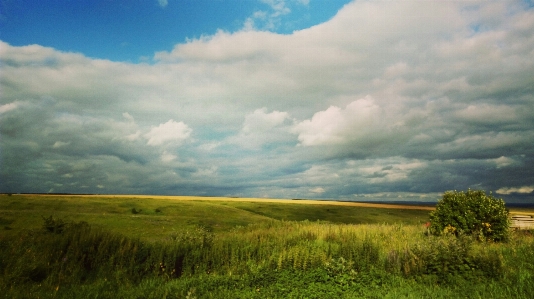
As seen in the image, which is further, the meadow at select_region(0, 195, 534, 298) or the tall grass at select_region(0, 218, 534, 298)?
the tall grass at select_region(0, 218, 534, 298)

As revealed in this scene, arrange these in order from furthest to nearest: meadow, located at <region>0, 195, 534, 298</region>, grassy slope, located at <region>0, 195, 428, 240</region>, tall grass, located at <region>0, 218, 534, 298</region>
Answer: grassy slope, located at <region>0, 195, 428, 240</region> → tall grass, located at <region>0, 218, 534, 298</region> → meadow, located at <region>0, 195, 534, 298</region>

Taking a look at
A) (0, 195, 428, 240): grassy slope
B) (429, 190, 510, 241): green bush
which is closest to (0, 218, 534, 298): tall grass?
(429, 190, 510, 241): green bush

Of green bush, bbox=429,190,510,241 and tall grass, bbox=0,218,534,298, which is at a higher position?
green bush, bbox=429,190,510,241

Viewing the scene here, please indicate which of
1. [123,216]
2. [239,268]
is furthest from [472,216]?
[123,216]

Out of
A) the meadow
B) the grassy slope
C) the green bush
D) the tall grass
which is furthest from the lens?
the grassy slope

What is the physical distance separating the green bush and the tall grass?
122 inches

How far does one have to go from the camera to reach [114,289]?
11031mm

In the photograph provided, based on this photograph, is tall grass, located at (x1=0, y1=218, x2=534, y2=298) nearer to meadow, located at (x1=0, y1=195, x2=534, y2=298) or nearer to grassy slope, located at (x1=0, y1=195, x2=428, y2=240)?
meadow, located at (x1=0, y1=195, x2=534, y2=298)

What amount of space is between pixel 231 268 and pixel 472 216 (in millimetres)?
14936

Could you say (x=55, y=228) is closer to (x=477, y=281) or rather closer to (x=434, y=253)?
(x=434, y=253)

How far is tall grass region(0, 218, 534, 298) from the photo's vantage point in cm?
1068

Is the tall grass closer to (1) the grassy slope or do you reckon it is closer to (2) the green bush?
(2) the green bush

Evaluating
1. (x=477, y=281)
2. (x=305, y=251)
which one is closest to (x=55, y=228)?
(x=305, y=251)

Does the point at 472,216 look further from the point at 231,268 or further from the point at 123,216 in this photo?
the point at 123,216
